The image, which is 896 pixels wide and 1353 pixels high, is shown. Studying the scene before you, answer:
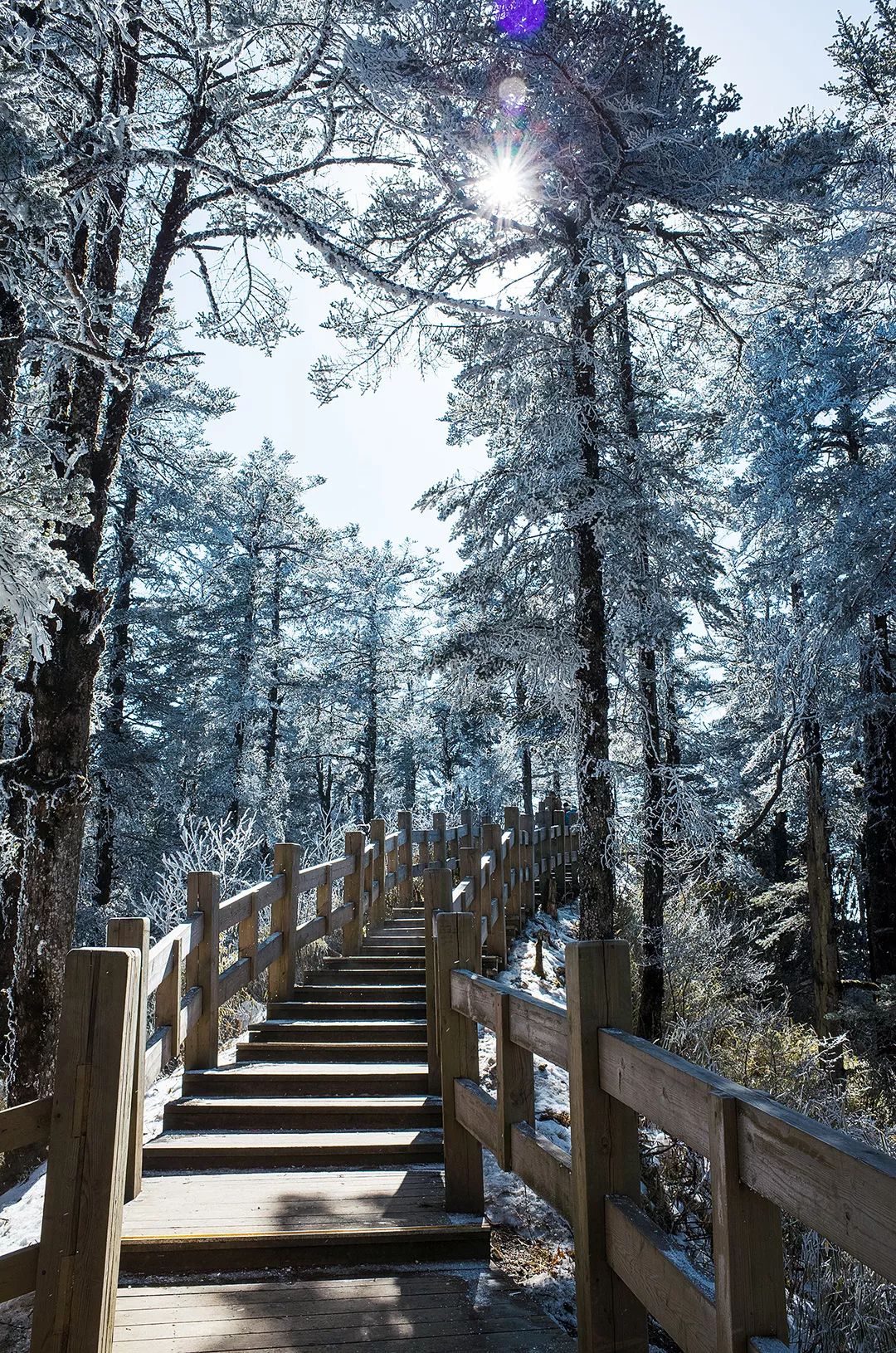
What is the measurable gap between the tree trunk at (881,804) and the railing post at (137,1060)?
Answer: 11.0 meters

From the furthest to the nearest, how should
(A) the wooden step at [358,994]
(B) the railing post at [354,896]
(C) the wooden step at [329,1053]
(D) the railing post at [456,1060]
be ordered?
(B) the railing post at [354,896] < (A) the wooden step at [358,994] < (C) the wooden step at [329,1053] < (D) the railing post at [456,1060]

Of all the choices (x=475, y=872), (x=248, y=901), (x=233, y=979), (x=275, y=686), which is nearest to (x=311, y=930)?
(x=475, y=872)

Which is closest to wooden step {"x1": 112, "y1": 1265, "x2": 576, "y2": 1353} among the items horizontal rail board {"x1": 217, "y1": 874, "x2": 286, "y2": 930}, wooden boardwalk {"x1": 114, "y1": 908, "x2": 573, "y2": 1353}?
wooden boardwalk {"x1": 114, "y1": 908, "x2": 573, "y2": 1353}

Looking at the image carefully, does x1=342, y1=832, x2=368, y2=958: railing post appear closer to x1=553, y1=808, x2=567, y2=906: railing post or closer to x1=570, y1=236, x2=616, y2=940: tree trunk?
x1=570, y1=236, x2=616, y2=940: tree trunk

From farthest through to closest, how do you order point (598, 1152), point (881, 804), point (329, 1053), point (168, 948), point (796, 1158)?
point (881, 804) < point (329, 1053) < point (168, 948) < point (598, 1152) < point (796, 1158)

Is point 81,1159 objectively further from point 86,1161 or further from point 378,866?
point 378,866

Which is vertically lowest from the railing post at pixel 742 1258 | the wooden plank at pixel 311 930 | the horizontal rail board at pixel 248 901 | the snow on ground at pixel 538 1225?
the snow on ground at pixel 538 1225

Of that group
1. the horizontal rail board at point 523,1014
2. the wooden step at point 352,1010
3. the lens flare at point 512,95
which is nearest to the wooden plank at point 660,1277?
the horizontal rail board at point 523,1014

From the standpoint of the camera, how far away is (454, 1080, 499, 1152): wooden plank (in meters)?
3.60

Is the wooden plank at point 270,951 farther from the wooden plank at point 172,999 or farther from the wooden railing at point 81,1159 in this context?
the wooden railing at point 81,1159

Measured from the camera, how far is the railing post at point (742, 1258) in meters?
1.86

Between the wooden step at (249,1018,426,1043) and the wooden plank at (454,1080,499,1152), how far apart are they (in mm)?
2582

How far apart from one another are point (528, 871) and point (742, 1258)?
39.3 ft

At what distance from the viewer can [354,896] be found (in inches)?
375
